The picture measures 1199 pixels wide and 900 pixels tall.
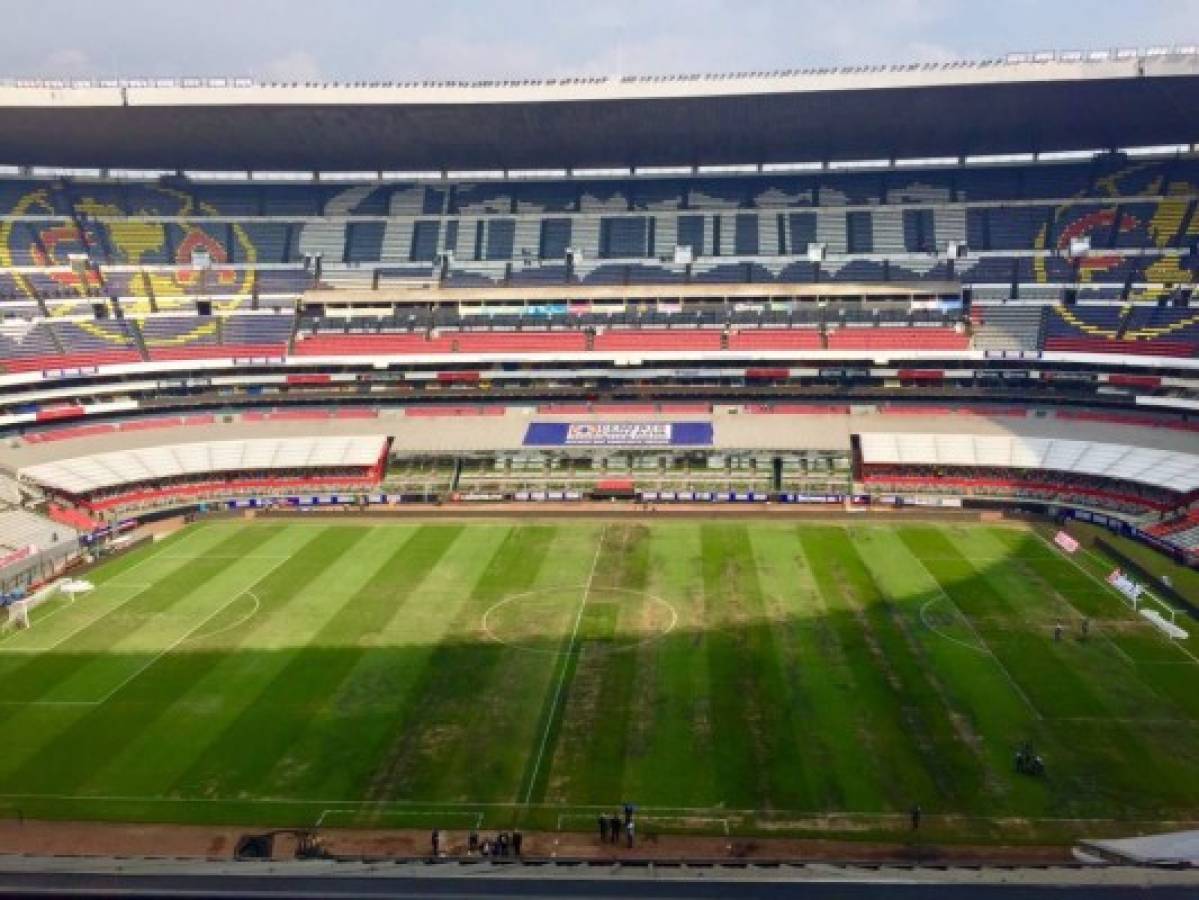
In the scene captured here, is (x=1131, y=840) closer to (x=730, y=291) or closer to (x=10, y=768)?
(x=10, y=768)

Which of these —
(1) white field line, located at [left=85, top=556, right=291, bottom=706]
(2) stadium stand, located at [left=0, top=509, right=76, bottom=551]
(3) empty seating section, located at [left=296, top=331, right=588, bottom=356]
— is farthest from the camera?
(3) empty seating section, located at [left=296, top=331, right=588, bottom=356]

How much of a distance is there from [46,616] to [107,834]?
62.8ft

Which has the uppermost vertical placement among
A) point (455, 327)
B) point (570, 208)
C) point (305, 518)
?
point (570, 208)

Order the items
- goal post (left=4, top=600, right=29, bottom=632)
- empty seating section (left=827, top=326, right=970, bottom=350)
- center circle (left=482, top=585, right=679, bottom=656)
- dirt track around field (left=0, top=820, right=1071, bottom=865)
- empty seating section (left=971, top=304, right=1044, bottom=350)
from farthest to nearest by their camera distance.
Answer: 1. empty seating section (left=827, top=326, right=970, bottom=350)
2. empty seating section (left=971, top=304, right=1044, bottom=350)
3. goal post (left=4, top=600, right=29, bottom=632)
4. center circle (left=482, top=585, right=679, bottom=656)
5. dirt track around field (left=0, top=820, right=1071, bottom=865)

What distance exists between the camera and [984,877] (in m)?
18.7

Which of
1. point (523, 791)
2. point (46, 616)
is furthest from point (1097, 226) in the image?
point (46, 616)

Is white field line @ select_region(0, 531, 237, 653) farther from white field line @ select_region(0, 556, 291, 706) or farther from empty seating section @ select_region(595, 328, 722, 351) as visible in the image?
empty seating section @ select_region(595, 328, 722, 351)

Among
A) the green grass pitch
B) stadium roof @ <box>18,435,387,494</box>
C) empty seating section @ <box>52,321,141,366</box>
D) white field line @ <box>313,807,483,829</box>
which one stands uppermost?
empty seating section @ <box>52,321,141,366</box>

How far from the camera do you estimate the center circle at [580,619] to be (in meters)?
38.4

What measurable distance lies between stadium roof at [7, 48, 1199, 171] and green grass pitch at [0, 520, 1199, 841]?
2864cm

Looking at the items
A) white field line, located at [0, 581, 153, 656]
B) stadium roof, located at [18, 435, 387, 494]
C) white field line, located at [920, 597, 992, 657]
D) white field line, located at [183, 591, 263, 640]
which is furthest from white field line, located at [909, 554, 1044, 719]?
stadium roof, located at [18, 435, 387, 494]

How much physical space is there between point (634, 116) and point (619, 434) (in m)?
20.9

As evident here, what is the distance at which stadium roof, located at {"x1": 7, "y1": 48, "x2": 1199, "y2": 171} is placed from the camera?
58844mm

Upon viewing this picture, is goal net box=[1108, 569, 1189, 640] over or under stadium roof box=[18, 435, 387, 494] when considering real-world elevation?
under
